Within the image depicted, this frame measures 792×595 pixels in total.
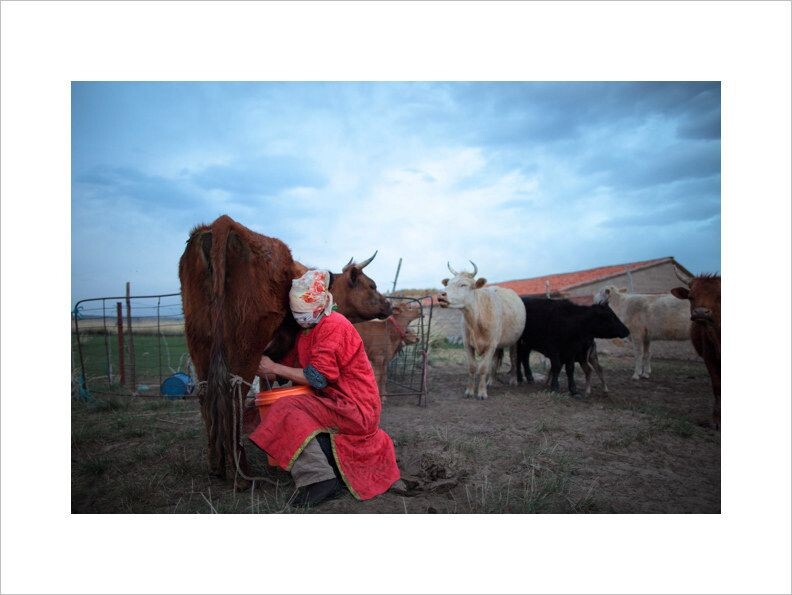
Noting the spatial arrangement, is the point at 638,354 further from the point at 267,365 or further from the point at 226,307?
the point at 226,307

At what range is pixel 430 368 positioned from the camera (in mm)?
9109

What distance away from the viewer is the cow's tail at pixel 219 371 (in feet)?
8.36

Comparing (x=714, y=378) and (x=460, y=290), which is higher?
(x=460, y=290)

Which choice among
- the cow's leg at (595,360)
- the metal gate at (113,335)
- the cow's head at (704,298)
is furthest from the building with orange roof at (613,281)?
the metal gate at (113,335)

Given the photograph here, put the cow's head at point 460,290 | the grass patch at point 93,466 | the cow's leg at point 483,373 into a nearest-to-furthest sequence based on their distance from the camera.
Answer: the grass patch at point 93,466 → the cow's leg at point 483,373 → the cow's head at point 460,290

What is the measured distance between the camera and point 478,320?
254 inches

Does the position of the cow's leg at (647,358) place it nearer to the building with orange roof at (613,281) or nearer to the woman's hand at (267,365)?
the building with orange roof at (613,281)

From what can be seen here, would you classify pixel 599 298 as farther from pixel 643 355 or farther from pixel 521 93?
pixel 521 93

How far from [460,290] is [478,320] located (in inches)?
20.3

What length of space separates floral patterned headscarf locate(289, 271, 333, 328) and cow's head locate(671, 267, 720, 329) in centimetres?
332

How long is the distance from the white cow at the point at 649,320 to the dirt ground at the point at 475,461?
7.85 ft

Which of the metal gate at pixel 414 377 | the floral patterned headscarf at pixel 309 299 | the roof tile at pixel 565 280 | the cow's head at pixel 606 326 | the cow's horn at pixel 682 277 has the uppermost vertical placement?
the roof tile at pixel 565 280

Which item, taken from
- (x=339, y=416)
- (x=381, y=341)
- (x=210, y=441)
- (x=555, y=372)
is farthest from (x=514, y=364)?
(x=210, y=441)

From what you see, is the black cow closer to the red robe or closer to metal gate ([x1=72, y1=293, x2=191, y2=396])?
the red robe
